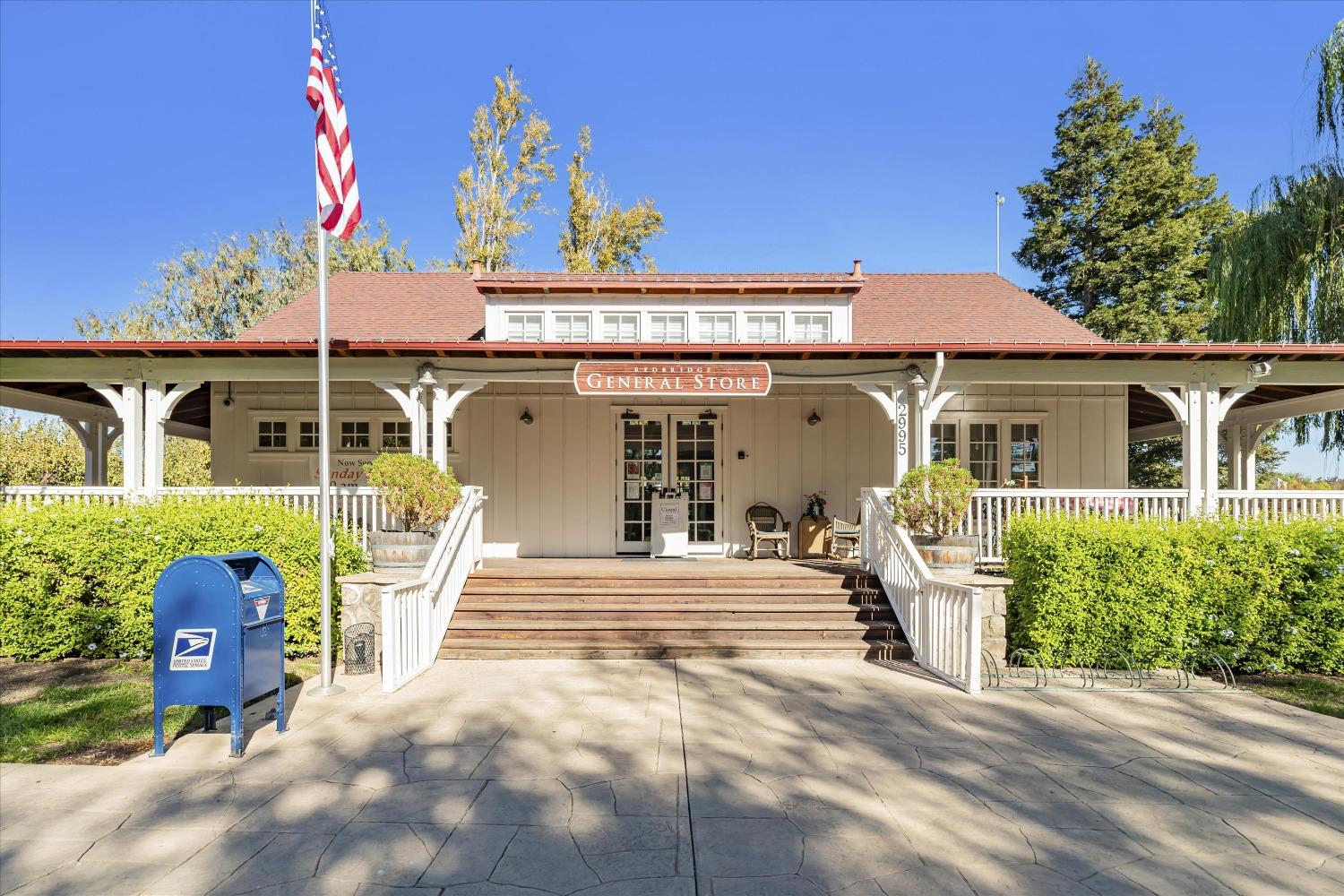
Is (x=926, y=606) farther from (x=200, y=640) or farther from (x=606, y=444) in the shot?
(x=200, y=640)

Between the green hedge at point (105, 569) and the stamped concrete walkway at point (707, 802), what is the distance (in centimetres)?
187

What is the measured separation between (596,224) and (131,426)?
678 inches

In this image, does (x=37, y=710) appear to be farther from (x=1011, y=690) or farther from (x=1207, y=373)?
(x=1207, y=373)

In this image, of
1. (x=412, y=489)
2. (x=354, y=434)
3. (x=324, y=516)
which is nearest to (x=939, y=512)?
(x=412, y=489)

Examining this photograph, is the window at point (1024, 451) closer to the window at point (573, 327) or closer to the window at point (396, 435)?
the window at point (573, 327)

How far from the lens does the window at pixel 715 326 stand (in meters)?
10.6

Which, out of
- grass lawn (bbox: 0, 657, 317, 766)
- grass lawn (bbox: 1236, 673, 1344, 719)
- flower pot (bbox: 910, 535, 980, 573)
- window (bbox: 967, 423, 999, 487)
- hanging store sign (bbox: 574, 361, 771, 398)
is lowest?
grass lawn (bbox: 1236, 673, 1344, 719)

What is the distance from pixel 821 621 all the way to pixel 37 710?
6655 mm

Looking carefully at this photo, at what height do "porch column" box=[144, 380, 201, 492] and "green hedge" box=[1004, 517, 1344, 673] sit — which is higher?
"porch column" box=[144, 380, 201, 492]

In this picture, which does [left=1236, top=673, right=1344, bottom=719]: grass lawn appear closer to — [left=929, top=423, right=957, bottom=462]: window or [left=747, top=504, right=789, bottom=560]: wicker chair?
[left=929, top=423, right=957, bottom=462]: window

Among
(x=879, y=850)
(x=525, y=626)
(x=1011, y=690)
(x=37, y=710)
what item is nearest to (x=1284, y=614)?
(x=1011, y=690)

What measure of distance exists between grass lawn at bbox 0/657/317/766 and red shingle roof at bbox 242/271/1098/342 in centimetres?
578

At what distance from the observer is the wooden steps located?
272 inches

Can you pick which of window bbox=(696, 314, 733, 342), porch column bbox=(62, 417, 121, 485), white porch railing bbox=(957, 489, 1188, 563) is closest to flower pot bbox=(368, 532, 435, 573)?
window bbox=(696, 314, 733, 342)
